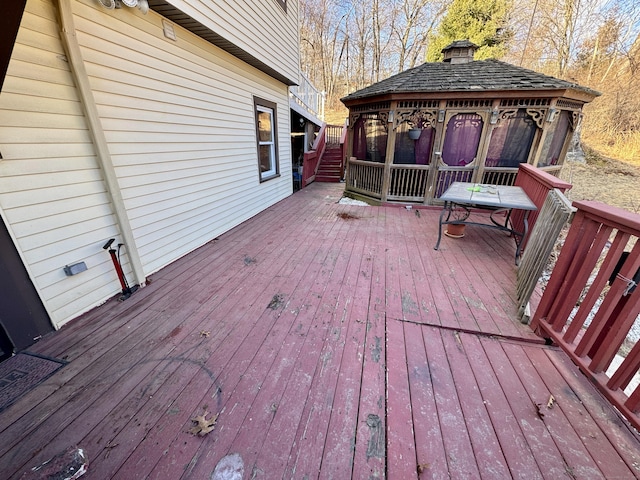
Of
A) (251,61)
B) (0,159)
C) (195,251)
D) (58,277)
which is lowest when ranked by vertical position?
(195,251)

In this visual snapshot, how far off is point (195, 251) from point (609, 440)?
13.6 feet

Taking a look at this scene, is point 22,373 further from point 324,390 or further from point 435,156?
point 435,156

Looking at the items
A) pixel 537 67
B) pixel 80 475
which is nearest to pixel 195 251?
pixel 80 475

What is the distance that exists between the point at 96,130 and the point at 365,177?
534 cm

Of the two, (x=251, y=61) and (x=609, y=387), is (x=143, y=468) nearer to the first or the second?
(x=609, y=387)

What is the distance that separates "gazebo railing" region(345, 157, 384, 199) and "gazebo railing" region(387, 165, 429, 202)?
28cm

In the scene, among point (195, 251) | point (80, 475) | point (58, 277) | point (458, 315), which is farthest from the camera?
point (195, 251)

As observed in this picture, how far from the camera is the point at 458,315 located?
2.33 m

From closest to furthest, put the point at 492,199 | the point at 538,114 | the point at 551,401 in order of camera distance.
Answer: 1. the point at 551,401
2. the point at 492,199
3. the point at 538,114

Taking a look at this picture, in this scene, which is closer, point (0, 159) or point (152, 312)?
point (0, 159)

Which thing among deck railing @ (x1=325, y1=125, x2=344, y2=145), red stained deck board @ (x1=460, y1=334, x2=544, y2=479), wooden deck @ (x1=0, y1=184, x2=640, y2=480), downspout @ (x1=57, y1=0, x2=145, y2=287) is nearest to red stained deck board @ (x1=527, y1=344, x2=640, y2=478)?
wooden deck @ (x1=0, y1=184, x2=640, y2=480)

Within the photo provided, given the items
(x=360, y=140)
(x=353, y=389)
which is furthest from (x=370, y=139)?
(x=353, y=389)

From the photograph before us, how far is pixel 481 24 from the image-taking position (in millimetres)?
10469

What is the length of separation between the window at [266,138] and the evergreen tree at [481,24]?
33.1 feet
